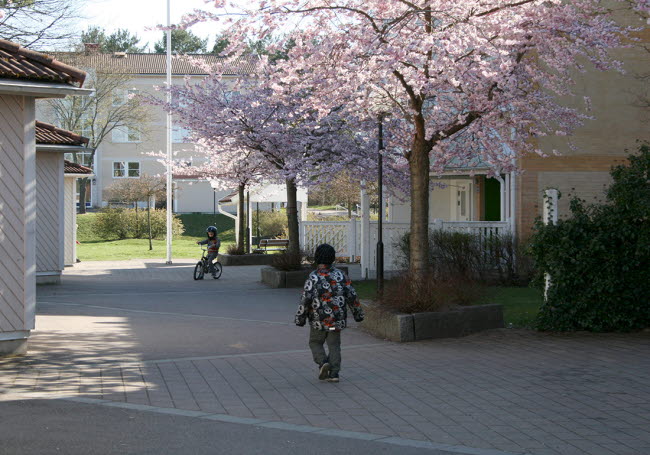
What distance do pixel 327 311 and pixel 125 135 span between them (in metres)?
54.0

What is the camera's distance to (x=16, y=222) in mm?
9516

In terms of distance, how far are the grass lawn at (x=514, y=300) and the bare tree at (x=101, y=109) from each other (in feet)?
121

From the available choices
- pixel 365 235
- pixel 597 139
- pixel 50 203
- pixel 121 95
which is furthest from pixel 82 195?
pixel 597 139

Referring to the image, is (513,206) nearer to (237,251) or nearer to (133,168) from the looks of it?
(237,251)

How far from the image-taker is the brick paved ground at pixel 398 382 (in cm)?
648

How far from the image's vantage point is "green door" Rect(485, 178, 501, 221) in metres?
27.3

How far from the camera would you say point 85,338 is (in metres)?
11.0

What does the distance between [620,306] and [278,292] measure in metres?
8.93

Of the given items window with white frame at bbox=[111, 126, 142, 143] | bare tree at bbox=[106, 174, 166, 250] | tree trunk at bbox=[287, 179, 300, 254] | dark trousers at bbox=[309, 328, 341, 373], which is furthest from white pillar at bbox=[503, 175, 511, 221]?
window with white frame at bbox=[111, 126, 142, 143]

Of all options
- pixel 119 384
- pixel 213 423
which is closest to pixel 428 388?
pixel 213 423

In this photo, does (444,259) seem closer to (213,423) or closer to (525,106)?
(525,106)

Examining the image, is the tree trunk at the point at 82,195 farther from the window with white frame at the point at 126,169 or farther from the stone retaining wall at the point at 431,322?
the stone retaining wall at the point at 431,322

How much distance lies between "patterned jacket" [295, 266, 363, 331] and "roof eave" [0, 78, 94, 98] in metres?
3.37

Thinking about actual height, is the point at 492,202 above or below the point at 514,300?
above
